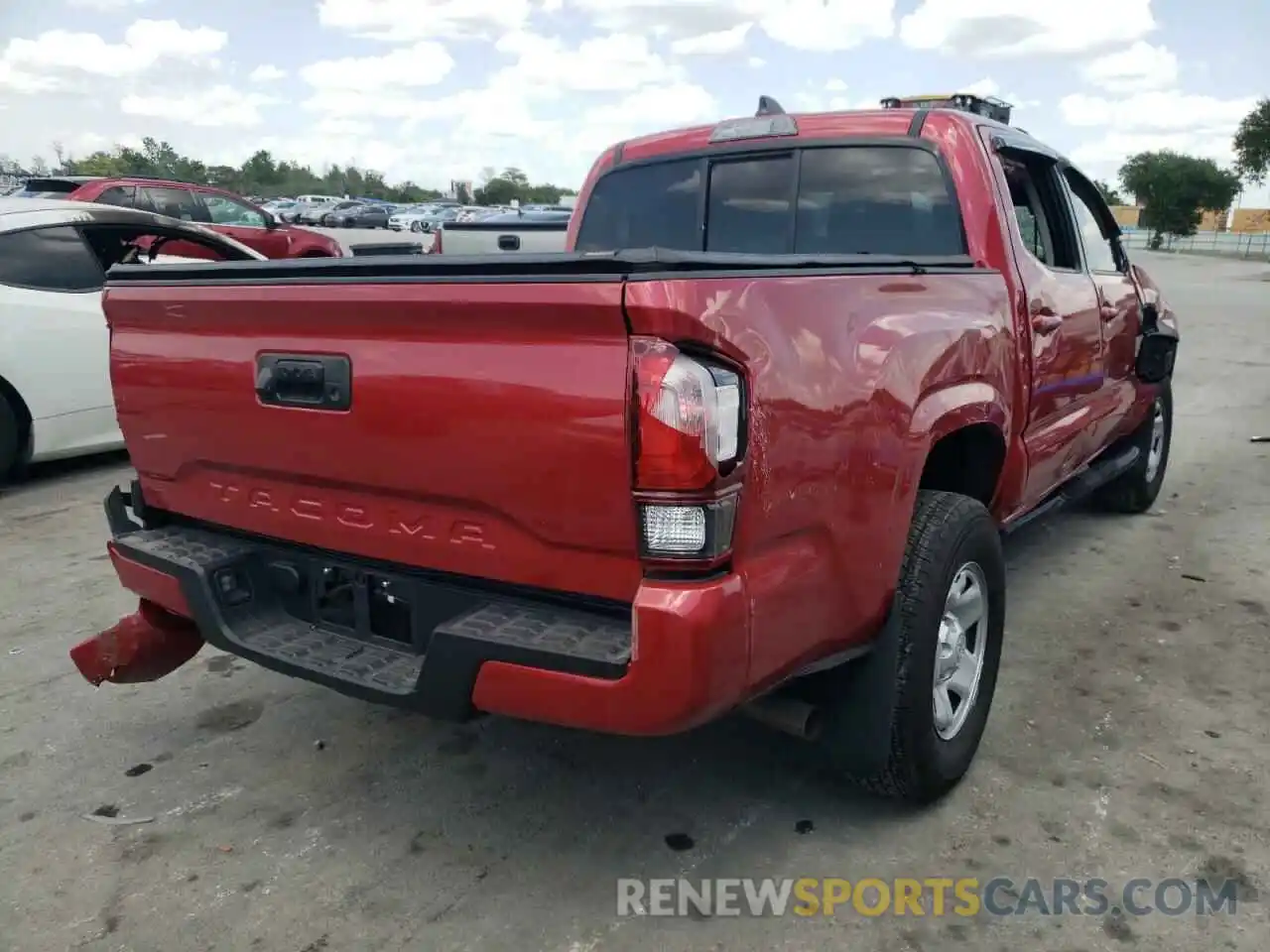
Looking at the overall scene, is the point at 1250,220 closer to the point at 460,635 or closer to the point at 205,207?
the point at 205,207

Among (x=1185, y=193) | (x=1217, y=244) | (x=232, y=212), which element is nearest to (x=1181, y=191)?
(x=1185, y=193)

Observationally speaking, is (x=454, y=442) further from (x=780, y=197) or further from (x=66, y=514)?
(x=66, y=514)

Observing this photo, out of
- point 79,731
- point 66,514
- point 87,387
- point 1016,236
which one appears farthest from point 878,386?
point 87,387

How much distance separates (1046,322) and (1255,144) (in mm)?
58198

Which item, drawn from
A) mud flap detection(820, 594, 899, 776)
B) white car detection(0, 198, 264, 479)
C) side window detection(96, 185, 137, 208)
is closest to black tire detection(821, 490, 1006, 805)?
mud flap detection(820, 594, 899, 776)

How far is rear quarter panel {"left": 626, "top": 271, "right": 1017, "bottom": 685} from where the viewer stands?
2.08 meters

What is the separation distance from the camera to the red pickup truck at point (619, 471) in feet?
6.73

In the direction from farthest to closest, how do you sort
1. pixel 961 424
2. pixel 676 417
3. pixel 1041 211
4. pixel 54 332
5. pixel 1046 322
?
1. pixel 54 332
2. pixel 1041 211
3. pixel 1046 322
4. pixel 961 424
5. pixel 676 417

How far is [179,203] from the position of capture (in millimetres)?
14289

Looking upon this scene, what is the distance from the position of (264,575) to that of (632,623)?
122cm

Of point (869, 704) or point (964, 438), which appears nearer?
point (869, 704)

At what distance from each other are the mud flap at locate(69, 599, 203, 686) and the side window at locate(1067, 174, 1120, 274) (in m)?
3.73

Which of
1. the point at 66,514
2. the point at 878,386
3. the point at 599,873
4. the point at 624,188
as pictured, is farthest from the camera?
the point at 66,514

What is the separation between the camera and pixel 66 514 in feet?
19.1
